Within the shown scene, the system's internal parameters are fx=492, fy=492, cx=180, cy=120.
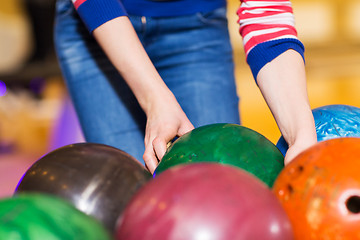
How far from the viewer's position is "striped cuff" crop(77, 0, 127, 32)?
1009mm

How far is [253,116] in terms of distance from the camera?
170 inches

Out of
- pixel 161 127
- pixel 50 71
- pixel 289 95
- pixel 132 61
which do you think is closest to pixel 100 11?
pixel 132 61

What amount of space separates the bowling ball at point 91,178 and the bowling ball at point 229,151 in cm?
7

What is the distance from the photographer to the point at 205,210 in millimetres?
535

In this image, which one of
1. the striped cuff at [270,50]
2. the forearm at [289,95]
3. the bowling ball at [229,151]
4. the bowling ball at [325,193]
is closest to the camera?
the bowling ball at [325,193]

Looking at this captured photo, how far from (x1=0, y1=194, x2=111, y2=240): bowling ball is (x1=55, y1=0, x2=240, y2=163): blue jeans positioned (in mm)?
761

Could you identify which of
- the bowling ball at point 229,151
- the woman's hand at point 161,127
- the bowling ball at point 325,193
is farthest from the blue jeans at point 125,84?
the bowling ball at point 325,193

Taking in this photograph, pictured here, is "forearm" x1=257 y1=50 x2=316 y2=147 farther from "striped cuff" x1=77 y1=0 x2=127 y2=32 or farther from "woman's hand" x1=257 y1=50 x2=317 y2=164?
"striped cuff" x1=77 y1=0 x2=127 y2=32

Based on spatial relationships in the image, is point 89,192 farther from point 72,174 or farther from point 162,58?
point 162,58

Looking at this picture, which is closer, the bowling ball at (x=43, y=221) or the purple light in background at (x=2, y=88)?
the bowling ball at (x=43, y=221)

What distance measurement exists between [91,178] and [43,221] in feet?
0.60

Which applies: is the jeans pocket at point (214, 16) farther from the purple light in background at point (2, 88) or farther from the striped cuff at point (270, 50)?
the purple light in background at point (2, 88)

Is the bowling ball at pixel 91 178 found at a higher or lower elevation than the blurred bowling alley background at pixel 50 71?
higher

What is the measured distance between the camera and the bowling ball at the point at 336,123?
92cm
